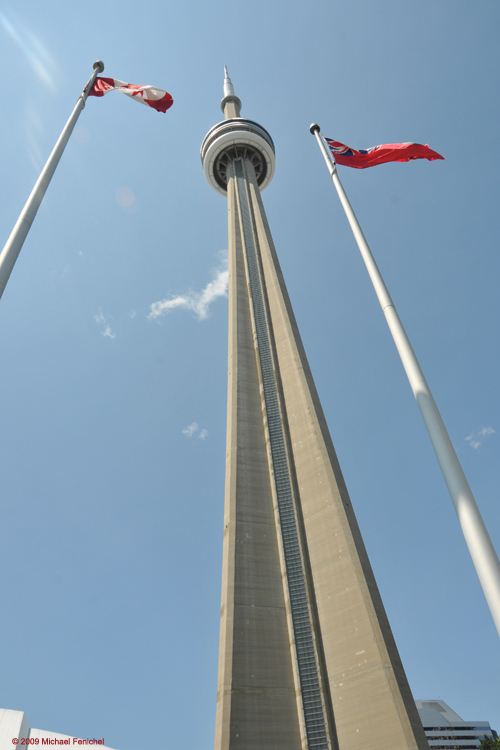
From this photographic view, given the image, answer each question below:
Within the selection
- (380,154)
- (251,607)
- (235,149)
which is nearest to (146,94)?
(380,154)

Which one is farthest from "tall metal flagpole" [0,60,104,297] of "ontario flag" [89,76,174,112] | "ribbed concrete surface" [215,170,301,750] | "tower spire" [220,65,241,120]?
"tower spire" [220,65,241,120]

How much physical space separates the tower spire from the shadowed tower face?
108 feet

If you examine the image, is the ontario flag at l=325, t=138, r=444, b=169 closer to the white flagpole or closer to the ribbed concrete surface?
the white flagpole

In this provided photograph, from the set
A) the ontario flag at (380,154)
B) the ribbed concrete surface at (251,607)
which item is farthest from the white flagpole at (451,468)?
the ribbed concrete surface at (251,607)

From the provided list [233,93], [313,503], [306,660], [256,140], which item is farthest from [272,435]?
[233,93]

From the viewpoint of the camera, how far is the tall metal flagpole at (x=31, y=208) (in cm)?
942

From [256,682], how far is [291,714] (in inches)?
54.9

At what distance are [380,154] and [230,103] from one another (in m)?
46.1

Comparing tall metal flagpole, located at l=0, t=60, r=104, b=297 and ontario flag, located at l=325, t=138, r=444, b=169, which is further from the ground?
ontario flag, located at l=325, t=138, r=444, b=169

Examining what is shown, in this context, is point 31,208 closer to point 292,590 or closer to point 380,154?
point 380,154

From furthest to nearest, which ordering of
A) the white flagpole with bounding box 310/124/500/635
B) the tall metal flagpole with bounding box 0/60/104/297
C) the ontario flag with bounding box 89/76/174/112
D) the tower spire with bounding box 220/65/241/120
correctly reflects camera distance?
the tower spire with bounding box 220/65/241/120, the ontario flag with bounding box 89/76/174/112, the tall metal flagpole with bounding box 0/60/104/297, the white flagpole with bounding box 310/124/500/635

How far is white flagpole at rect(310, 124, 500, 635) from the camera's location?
20.7 feet

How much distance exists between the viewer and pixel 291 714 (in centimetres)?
1561

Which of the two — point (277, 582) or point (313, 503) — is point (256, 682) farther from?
point (313, 503)
